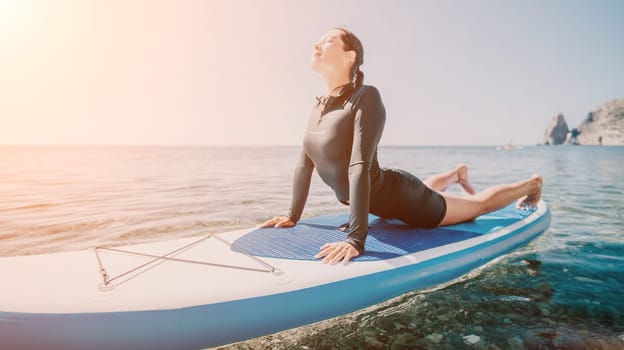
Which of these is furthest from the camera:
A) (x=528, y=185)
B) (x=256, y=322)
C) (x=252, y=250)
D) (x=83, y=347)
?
(x=528, y=185)

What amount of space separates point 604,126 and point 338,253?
14916 centimetres

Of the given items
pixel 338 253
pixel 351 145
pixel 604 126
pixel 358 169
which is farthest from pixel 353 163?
pixel 604 126

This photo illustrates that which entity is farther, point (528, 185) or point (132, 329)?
point (528, 185)

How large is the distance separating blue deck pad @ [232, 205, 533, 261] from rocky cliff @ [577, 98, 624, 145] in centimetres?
14215

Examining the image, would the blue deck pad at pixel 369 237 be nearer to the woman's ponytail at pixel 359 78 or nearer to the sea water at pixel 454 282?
the sea water at pixel 454 282

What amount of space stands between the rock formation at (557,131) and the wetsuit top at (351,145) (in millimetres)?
148146

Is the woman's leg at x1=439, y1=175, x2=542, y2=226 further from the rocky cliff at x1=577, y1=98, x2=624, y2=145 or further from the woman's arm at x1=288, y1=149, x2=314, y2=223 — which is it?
the rocky cliff at x1=577, y1=98, x2=624, y2=145

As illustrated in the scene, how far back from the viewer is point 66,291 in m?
2.13

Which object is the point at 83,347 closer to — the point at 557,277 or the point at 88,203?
the point at 557,277

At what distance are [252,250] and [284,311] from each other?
777 millimetres

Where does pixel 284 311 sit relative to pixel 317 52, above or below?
below

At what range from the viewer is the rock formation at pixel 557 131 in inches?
5005

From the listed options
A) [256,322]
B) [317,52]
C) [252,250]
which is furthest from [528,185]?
[256,322]

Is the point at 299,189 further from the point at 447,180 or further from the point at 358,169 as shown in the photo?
the point at 447,180
